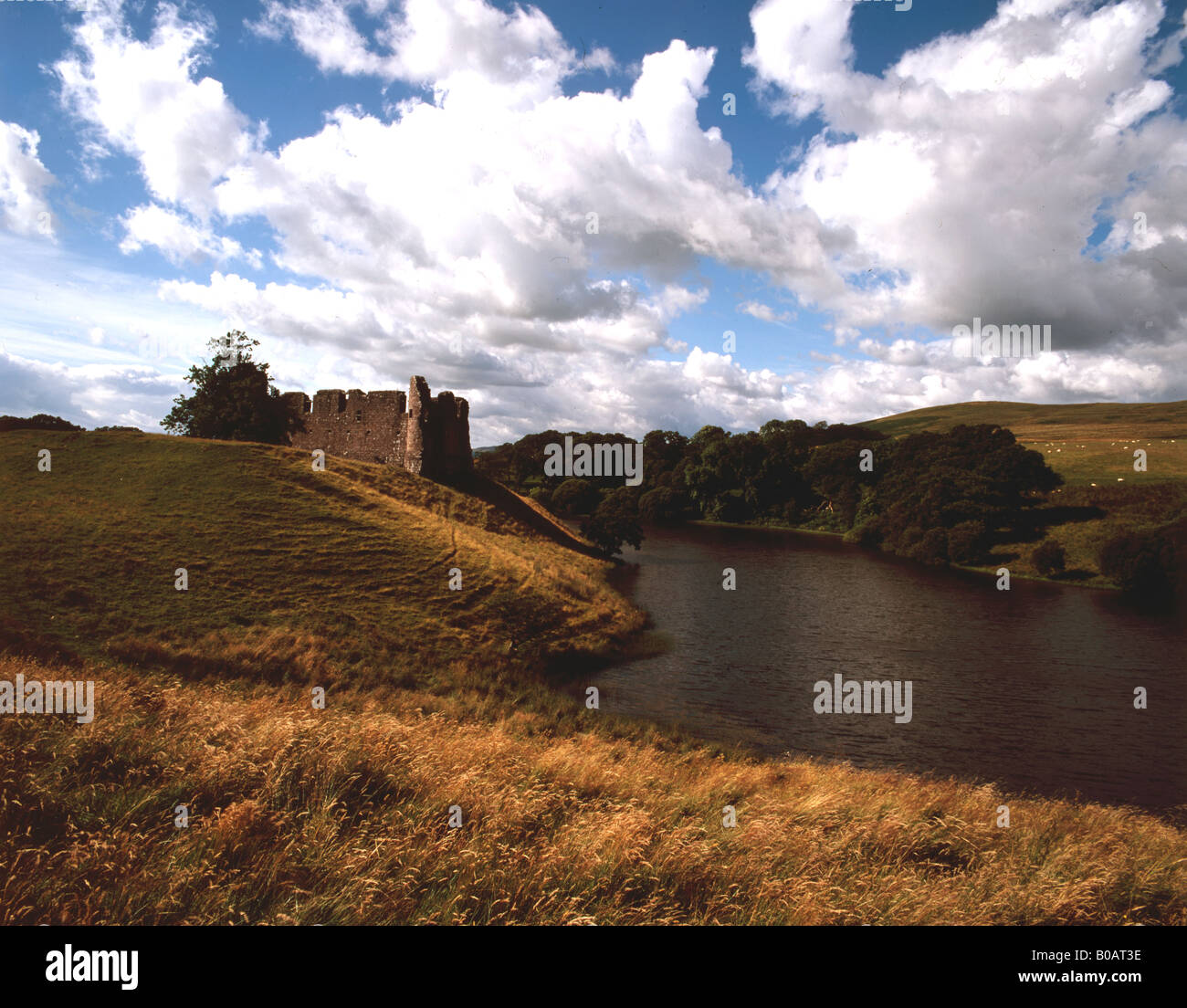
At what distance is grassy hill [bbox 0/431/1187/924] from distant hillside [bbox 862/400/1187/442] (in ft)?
429

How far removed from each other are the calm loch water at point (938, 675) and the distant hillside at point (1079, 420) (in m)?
91.9

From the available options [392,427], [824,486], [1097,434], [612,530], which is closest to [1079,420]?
[1097,434]

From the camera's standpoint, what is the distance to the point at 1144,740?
21.0m

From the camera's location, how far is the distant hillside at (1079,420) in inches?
4675

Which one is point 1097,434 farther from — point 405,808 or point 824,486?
point 405,808

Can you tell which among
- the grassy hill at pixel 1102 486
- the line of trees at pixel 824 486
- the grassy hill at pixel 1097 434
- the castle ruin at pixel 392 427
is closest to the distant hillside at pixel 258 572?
the castle ruin at pixel 392 427

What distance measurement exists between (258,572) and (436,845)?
22039 millimetres

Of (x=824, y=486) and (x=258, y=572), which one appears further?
(x=824, y=486)

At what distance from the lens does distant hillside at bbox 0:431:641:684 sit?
62.7 ft

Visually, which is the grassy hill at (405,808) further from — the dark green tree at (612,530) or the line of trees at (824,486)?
the line of trees at (824,486)

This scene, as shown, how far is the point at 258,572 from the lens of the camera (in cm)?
2492

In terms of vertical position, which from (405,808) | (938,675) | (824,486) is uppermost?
(824,486)
